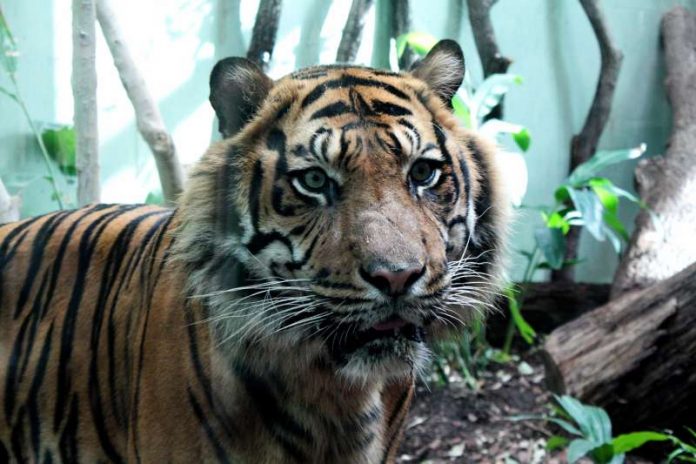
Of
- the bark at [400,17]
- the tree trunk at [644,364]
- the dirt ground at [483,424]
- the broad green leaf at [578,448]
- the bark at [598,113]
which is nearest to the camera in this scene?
the broad green leaf at [578,448]

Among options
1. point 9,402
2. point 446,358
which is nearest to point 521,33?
point 446,358

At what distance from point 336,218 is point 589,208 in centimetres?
224

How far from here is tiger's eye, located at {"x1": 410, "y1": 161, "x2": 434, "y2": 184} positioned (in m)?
1.46

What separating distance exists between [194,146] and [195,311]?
120 cm

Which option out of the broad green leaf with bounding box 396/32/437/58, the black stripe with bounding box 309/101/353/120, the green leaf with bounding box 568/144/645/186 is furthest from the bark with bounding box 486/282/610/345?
the black stripe with bounding box 309/101/353/120

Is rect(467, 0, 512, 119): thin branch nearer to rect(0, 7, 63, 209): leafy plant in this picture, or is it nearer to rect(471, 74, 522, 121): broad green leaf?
rect(471, 74, 522, 121): broad green leaf

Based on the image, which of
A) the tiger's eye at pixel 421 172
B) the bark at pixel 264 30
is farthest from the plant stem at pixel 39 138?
the tiger's eye at pixel 421 172

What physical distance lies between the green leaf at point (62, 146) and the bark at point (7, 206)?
189 mm

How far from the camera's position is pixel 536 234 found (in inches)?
143

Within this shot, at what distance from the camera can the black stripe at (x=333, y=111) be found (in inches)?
58.4

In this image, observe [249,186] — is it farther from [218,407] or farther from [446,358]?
[446,358]

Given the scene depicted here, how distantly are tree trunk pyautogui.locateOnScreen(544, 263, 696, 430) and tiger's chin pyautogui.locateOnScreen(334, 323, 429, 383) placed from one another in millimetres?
1607

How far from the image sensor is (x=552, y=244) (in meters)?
3.58

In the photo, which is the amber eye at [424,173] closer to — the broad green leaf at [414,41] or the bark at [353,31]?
the bark at [353,31]
